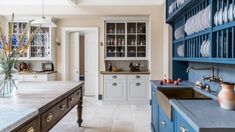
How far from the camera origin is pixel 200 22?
2.93 metres

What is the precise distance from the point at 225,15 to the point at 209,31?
375 mm

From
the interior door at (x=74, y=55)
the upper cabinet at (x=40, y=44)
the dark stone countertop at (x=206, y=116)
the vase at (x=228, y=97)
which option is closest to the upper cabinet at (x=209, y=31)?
the vase at (x=228, y=97)

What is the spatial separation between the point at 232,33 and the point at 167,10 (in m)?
2.76

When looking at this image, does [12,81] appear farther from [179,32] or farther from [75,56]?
[75,56]

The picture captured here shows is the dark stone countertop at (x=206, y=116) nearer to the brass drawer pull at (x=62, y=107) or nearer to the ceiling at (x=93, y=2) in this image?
the brass drawer pull at (x=62, y=107)

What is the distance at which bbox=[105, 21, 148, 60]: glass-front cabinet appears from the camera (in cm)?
729

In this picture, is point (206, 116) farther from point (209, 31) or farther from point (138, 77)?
point (138, 77)

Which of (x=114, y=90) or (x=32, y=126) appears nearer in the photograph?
(x=32, y=126)

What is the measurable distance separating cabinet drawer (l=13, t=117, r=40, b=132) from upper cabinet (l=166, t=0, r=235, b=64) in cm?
159

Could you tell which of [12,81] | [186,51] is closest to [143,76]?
[186,51]

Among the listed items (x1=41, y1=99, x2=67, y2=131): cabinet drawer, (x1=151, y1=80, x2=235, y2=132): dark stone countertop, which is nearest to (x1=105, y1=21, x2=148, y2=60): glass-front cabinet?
(x1=41, y1=99, x2=67, y2=131): cabinet drawer

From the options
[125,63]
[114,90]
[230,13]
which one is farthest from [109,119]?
[230,13]

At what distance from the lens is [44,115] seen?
2252 millimetres

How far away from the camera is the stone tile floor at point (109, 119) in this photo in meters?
4.53
